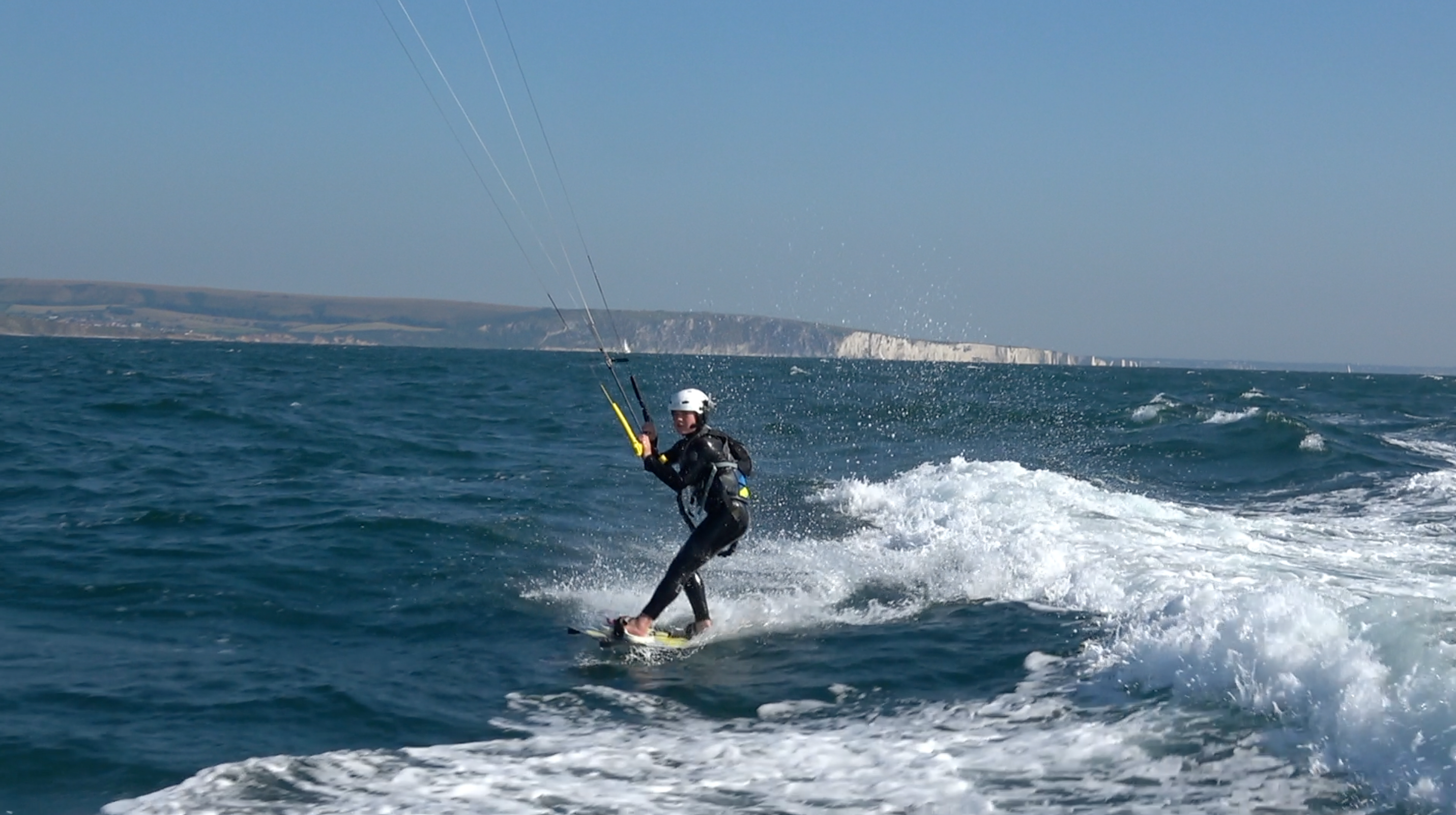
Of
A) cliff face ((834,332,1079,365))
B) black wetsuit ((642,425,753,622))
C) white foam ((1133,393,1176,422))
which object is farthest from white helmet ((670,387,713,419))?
cliff face ((834,332,1079,365))

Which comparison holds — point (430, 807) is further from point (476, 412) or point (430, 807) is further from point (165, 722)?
A: point (476, 412)

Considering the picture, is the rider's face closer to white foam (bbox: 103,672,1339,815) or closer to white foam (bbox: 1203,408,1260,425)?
white foam (bbox: 103,672,1339,815)

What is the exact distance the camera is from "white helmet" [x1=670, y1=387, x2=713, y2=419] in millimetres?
9086

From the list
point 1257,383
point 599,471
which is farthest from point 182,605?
point 1257,383

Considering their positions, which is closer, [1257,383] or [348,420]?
[348,420]

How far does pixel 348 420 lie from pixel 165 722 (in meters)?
19.4

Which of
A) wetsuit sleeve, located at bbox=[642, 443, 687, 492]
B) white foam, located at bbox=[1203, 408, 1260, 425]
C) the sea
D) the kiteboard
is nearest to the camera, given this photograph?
the sea

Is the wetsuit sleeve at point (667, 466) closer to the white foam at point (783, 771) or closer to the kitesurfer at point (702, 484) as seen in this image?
the kitesurfer at point (702, 484)

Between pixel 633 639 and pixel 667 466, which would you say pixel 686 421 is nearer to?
pixel 667 466

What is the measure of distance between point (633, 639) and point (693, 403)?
1726 mm

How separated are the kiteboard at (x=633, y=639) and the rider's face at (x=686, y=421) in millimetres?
1458

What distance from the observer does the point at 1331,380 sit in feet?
285

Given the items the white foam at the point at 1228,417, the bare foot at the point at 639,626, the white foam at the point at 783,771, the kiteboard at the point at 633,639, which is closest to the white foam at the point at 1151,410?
the white foam at the point at 1228,417

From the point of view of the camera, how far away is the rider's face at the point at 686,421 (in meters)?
9.09
